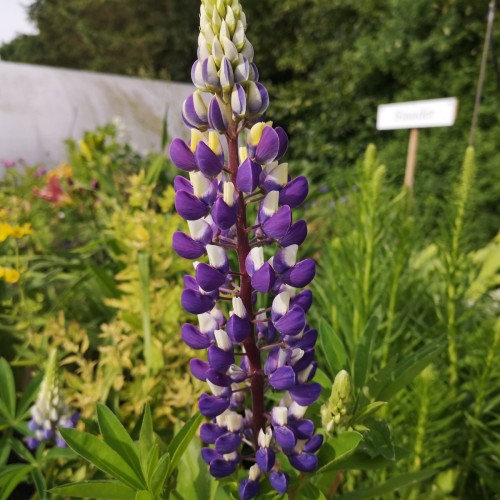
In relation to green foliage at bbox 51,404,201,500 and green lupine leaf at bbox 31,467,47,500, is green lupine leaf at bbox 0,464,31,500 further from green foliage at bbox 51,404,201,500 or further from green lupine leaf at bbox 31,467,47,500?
green foliage at bbox 51,404,201,500

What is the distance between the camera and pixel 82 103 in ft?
15.7

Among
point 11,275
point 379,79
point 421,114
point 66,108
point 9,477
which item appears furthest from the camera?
point 66,108

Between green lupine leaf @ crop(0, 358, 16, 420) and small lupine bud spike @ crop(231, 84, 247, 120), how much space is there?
642 mm

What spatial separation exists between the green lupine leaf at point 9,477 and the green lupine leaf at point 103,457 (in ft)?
0.99

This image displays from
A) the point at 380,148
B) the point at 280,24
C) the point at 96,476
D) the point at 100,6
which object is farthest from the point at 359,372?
the point at 100,6

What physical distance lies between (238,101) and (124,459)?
41 centimetres

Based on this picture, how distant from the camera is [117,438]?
531 mm

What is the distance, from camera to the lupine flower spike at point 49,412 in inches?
29.6

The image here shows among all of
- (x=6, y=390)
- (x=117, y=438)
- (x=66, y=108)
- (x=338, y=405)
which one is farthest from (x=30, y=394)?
(x=66, y=108)

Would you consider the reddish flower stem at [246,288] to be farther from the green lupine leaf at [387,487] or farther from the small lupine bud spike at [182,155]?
the green lupine leaf at [387,487]

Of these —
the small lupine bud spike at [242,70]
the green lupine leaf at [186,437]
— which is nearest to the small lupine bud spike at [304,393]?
the green lupine leaf at [186,437]

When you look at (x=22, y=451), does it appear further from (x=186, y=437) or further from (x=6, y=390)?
(x=186, y=437)

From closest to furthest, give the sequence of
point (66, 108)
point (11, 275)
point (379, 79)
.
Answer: point (11, 275) < point (379, 79) < point (66, 108)

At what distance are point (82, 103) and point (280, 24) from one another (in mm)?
4178
